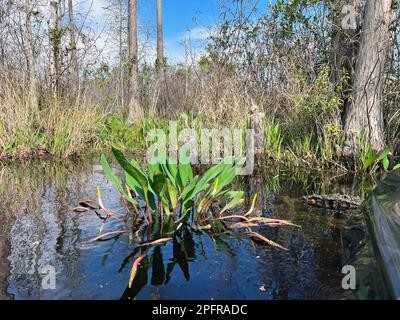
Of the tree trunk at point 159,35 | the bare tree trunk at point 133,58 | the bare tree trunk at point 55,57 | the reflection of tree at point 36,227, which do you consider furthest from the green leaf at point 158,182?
the tree trunk at point 159,35

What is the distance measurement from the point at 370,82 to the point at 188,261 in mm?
3505

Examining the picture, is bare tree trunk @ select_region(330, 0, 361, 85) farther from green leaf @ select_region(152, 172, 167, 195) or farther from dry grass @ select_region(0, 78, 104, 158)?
dry grass @ select_region(0, 78, 104, 158)

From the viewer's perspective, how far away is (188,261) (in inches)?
66.4

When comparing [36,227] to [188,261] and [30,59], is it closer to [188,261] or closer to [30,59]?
[188,261]

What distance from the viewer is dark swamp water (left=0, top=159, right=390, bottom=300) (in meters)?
1.40

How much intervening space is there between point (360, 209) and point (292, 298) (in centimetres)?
134

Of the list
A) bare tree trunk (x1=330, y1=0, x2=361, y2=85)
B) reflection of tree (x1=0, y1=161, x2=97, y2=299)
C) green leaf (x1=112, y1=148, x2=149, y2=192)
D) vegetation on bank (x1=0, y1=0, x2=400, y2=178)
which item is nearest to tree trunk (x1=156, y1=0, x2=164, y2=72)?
vegetation on bank (x1=0, y1=0, x2=400, y2=178)

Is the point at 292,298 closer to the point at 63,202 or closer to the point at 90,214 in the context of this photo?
the point at 90,214

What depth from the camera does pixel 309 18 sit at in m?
4.78

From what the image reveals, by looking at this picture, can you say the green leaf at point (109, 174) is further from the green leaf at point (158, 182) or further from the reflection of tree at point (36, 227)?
the reflection of tree at point (36, 227)

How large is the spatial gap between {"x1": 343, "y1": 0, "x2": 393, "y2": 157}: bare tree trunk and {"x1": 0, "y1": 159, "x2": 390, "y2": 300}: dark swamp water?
2090mm

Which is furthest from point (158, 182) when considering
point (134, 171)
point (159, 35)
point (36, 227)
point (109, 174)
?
point (159, 35)

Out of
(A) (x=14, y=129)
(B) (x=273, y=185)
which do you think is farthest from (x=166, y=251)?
(A) (x=14, y=129)

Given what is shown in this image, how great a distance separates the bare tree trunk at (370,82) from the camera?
13.2 feet
